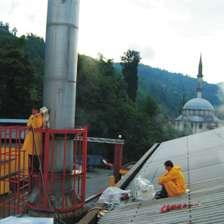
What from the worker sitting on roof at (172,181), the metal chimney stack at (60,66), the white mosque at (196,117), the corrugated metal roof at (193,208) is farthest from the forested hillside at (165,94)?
the worker sitting on roof at (172,181)

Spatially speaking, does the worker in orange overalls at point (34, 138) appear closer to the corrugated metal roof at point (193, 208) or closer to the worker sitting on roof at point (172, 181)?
the corrugated metal roof at point (193, 208)

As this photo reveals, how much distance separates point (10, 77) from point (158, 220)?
44057mm

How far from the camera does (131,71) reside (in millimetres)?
82938

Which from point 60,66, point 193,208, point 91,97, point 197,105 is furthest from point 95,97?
point 197,105

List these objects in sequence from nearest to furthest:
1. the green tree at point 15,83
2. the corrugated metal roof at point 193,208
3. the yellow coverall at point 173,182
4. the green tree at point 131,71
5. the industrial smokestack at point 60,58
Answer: the corrugated metal roof at point 193,208 < the yellow coverall at point 173,182 < the industrial smokestack at point 60,58 < the green tree at point 15,83 < the green tree at point 131,71

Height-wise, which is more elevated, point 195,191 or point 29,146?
point 29,146

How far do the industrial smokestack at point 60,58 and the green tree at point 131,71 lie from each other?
71.1 m

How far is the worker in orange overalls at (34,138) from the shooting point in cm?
1135

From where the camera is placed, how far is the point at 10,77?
50094 mm

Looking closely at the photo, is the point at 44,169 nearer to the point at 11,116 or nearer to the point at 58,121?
the point at 58,121

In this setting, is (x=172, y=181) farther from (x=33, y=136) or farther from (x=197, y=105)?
(x=197, y=105)

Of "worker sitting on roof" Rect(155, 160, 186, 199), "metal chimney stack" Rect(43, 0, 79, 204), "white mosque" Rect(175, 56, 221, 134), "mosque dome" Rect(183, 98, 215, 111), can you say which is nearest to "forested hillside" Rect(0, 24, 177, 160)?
"metal chimney stack" Rect(43, 0, 79, 204)

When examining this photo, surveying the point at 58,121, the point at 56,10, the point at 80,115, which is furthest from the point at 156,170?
the point at 80,115

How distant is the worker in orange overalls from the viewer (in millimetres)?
11352
